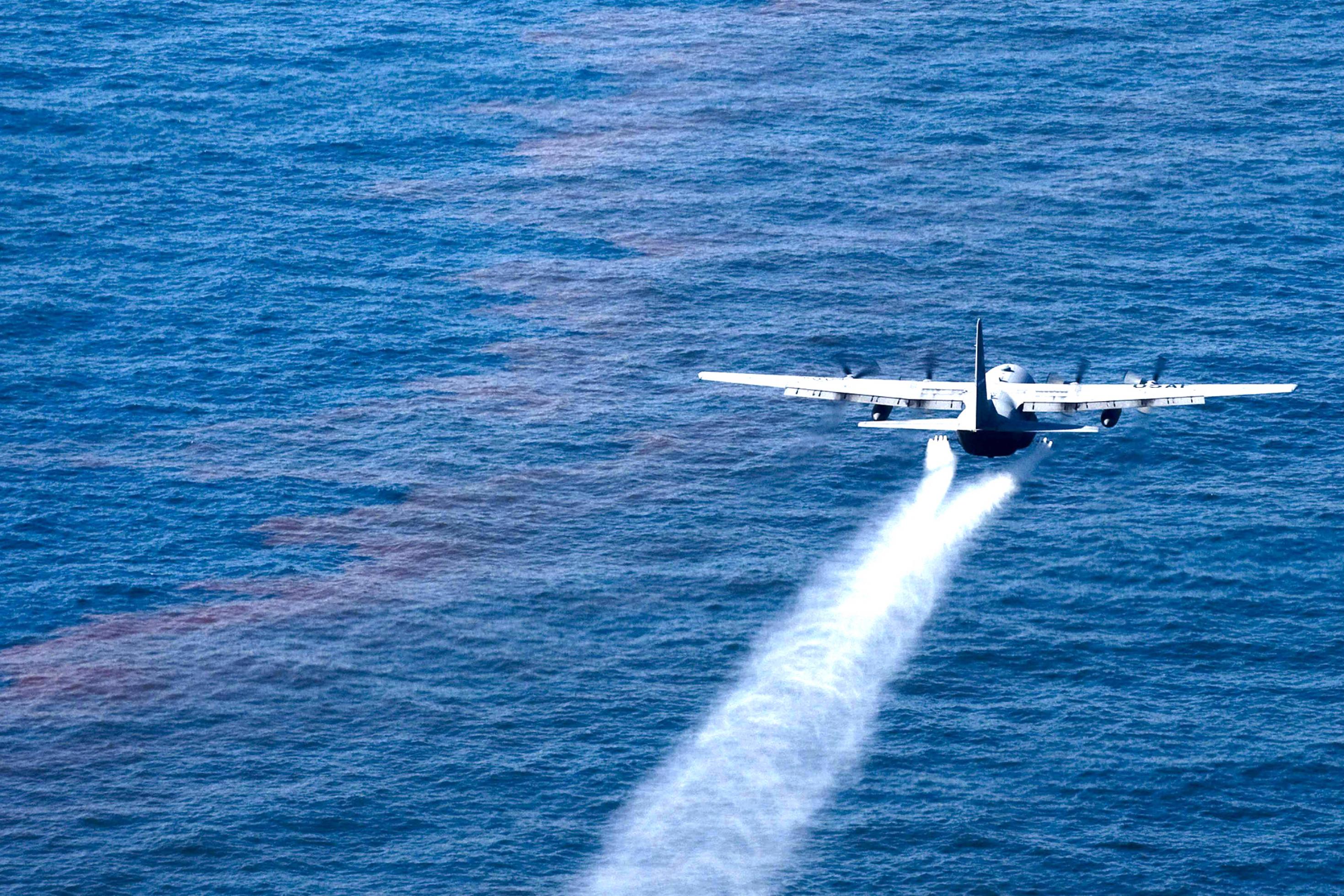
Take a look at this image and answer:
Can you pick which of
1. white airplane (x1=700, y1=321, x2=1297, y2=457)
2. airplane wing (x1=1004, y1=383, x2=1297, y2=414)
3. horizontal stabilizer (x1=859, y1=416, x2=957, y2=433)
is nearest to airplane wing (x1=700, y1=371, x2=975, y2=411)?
white airplane (x1=700, y1=321, x2=1297, y2=457)

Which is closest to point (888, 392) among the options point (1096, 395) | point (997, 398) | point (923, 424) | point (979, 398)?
point (997, 398)

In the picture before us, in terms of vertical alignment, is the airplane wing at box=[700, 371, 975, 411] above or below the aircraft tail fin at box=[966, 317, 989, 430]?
below

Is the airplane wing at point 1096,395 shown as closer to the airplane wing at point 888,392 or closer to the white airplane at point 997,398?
the white airplane at point 997,398

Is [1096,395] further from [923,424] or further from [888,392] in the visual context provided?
[923,424]

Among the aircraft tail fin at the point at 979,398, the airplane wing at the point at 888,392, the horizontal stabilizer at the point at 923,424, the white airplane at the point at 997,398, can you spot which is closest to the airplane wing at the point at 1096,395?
the white airplane at the point at 997,398

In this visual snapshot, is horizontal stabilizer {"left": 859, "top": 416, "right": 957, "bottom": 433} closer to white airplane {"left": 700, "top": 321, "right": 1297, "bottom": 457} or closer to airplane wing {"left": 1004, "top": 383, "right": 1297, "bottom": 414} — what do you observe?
white airplane {"left": 700, "top": 321, "right": 1297, "bottom": 457}
